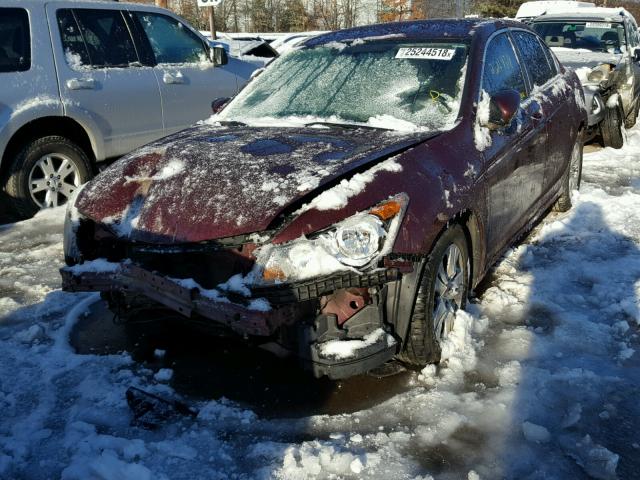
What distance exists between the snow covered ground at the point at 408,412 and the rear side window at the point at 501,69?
130 centimetres

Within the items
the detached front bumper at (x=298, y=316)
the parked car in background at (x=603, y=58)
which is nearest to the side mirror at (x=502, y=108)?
the detached front bumper at (x=298, y=316)

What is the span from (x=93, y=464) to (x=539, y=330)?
242 centimetres

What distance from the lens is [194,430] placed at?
2762 mm

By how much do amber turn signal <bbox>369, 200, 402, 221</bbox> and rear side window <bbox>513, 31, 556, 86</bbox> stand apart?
96.2 inches

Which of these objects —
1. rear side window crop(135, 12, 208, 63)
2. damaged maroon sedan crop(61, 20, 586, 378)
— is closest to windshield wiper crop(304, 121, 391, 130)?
damaged maroon sedan crop(61, 20, 586, 378)

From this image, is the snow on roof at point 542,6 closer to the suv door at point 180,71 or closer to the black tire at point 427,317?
the suv door at point 180,71

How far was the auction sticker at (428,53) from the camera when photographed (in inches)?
148

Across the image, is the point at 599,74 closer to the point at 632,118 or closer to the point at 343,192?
the point at 632,118

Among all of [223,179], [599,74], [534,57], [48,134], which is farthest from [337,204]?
[599,74]

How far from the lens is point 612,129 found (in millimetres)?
8461

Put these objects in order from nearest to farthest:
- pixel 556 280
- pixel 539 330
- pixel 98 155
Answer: pixel 539 330
pixel 556 280
pixel 98 155

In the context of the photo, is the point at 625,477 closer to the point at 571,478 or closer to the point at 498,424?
the point at 571,478

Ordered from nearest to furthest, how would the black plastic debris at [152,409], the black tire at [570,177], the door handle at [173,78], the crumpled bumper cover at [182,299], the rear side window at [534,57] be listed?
the crumpled bumper cover at [182,299], the black plastic debris at [152,409], the rear side window at [534,57], the black tire at [570,177], the door handle at [173,78]

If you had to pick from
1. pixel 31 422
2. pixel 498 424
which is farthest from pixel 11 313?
pixel 498 424
